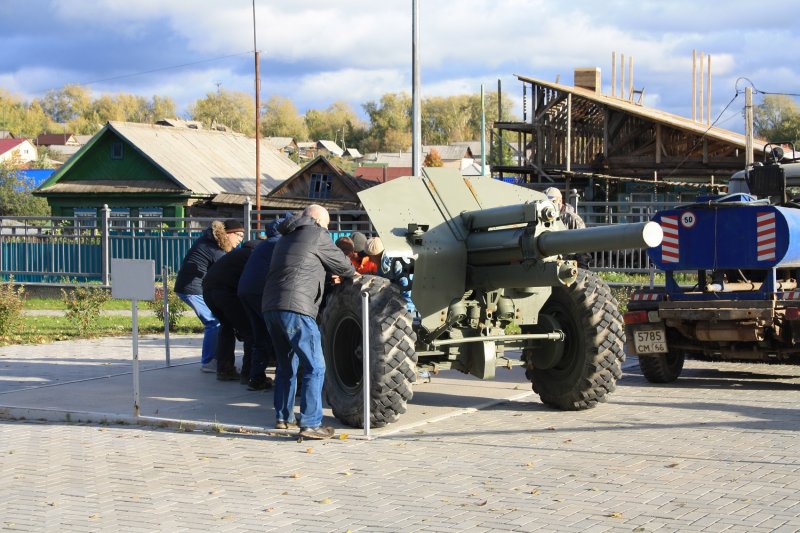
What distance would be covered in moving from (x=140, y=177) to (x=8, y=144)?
68.6m

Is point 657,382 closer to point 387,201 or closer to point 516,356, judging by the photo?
point 516,356

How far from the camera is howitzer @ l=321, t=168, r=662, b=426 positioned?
9.64m

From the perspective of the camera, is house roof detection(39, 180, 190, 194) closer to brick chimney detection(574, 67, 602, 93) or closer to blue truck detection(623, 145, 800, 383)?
brick chimney detection(574, 67, 602, 93)

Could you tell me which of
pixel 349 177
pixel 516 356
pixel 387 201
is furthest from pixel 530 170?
pixel 387 201

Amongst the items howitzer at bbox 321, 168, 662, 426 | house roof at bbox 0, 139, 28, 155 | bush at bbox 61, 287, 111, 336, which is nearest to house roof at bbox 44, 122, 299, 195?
bush at bbox 61, 287, 111, 336

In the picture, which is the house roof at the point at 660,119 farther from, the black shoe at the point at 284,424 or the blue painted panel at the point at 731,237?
the black shoe at the point at 284,424

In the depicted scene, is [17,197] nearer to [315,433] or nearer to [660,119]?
[660,119]

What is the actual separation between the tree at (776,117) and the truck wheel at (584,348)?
61531mm

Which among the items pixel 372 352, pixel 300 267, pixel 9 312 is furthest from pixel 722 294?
pixel 9 312

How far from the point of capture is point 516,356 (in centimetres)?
1480

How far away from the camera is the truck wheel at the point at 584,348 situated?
10438mm

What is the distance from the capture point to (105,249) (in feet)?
84.6

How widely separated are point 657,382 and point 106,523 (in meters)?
7.48

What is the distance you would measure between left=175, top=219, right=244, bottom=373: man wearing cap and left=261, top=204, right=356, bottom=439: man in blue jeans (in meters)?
3.82
